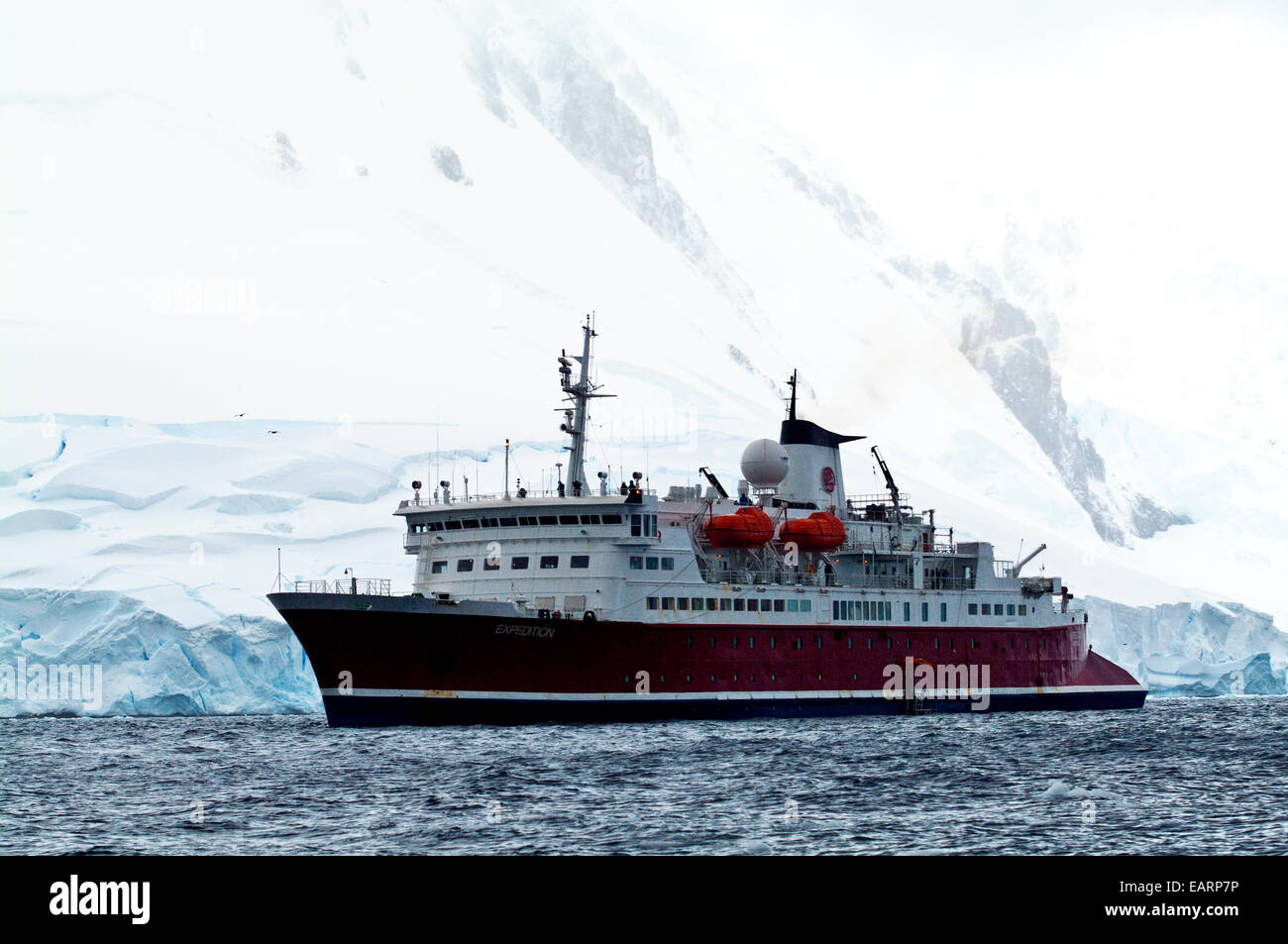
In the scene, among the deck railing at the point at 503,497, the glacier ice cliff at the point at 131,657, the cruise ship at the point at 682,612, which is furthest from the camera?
the glacier ice cliff at the point at 131,657

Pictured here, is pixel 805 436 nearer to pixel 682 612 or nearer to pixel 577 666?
pixel 682 612

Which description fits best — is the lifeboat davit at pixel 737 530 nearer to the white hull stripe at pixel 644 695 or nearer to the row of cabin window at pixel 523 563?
the white hull stripe at pixel 644 695

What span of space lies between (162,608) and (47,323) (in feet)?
169

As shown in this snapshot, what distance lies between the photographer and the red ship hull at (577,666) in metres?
42.6

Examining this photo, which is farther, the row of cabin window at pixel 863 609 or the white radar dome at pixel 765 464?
the white radar dome at pixel 765 464

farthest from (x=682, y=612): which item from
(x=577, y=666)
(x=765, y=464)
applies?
(x=765, y=464)

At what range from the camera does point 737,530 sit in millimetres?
49344

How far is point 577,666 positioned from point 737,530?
763cm

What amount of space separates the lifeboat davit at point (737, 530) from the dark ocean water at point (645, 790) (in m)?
6.25

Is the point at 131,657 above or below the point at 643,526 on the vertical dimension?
below

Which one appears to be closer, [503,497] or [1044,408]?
[503,497]

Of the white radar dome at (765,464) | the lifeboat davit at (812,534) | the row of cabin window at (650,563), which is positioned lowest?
the row of cabin window at (650,563)

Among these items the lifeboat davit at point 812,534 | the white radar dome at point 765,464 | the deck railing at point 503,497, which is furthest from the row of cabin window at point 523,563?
the white radar dome at point 765,464
